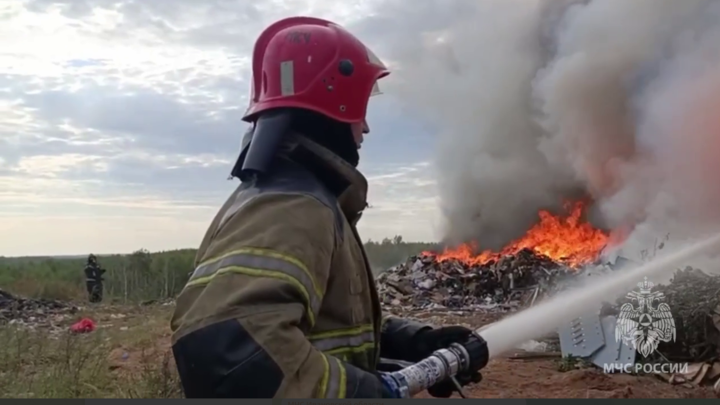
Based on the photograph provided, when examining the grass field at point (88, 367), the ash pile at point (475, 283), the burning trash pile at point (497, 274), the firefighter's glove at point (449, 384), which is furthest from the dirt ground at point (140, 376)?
the ash pile at point (475, 283)

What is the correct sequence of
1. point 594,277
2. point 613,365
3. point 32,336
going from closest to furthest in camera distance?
point 613,365 → point 32,336 → point 594,277

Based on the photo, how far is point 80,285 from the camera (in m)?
9.53

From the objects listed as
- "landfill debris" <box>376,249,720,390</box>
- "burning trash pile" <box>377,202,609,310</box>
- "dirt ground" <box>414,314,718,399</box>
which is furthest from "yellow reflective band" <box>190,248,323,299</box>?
"burning trash pile" <box>377,202,609,310</box>

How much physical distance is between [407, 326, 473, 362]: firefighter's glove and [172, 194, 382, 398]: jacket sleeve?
56 centimetres

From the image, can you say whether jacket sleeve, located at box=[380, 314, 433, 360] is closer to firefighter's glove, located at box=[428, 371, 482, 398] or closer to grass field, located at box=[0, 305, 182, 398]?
firefighter's glove, located at box=[428, 371, 482, 398]

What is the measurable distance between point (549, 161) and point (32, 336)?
30.9ft

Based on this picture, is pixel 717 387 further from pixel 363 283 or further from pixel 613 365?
pixel 363 283

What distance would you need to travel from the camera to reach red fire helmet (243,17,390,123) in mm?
1579

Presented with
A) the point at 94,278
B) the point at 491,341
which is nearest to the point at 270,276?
the point at 491,341

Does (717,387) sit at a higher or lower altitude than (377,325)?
lower

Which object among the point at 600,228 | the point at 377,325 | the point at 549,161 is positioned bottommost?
the point at 377,325

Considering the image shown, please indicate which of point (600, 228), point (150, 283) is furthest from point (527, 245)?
point (150, 283)

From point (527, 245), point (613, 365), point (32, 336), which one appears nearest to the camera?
point (613, 365)

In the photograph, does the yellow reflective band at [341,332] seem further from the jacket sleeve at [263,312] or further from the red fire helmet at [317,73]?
the red fire helmet at [317,73]
